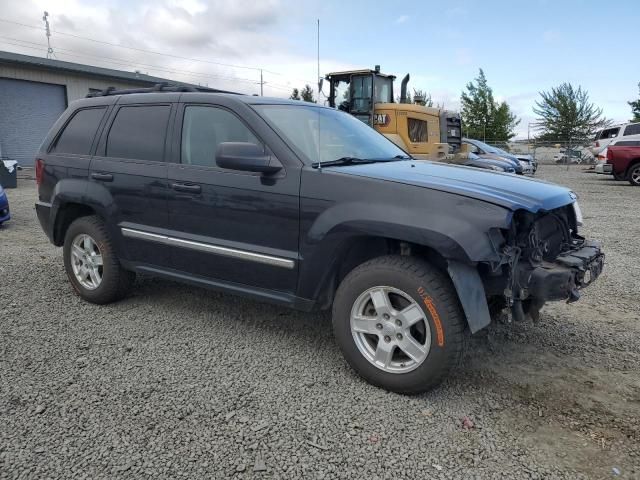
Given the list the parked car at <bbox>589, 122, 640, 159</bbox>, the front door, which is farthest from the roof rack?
the parked car at <bbox>589, 122, 640, 159</bbox>

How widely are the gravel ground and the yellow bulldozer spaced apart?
29.9 feet

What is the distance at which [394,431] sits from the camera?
2.84 meters

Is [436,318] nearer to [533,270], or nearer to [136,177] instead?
[533,270]

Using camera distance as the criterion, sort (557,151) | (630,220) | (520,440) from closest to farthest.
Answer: (520,440), (630,220), (557,151)

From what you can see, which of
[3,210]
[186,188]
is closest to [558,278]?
[186,188]

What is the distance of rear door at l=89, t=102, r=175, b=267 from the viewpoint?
4.15m

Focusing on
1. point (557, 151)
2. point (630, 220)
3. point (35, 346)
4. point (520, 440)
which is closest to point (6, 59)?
point (35, 346)

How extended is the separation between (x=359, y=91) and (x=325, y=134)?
9.84 m

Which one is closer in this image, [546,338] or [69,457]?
[69,457]

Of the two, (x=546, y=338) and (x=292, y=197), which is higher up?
(x=292, y=197)

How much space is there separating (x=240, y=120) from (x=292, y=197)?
2.59 ft

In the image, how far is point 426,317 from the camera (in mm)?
3062

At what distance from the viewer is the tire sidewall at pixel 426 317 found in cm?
302

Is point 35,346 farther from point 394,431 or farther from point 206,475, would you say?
point 394,431
